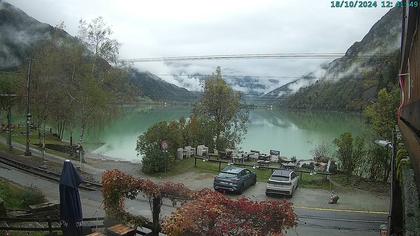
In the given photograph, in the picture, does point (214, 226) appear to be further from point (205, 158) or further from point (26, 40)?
point (26, 40)

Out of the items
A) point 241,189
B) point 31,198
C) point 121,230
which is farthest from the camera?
point 241,189

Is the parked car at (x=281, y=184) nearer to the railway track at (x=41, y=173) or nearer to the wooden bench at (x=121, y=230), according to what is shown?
the railway track at (x=41, y=173)

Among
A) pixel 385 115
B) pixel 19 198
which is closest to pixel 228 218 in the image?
pixel 19 198

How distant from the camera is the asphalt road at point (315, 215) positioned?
53.4 ft

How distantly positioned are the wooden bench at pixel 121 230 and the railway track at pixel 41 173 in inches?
446

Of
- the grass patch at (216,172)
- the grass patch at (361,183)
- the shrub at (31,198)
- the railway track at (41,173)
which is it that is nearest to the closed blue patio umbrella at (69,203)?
the shrub at (31,198)

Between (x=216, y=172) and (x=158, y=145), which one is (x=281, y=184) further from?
(x=158, y=145)

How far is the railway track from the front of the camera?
73.6 ft

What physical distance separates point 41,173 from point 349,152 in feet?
63.9

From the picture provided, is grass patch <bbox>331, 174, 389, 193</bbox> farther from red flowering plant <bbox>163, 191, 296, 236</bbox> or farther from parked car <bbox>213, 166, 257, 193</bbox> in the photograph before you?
red flowering plant <bbox>163, 191, 296, 236</bbox>

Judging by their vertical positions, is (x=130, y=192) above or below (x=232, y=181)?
above

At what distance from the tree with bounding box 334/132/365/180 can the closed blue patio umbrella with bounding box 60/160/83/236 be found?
2050 cm

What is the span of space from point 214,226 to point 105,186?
4.04m

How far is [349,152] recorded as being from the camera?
27.8m
